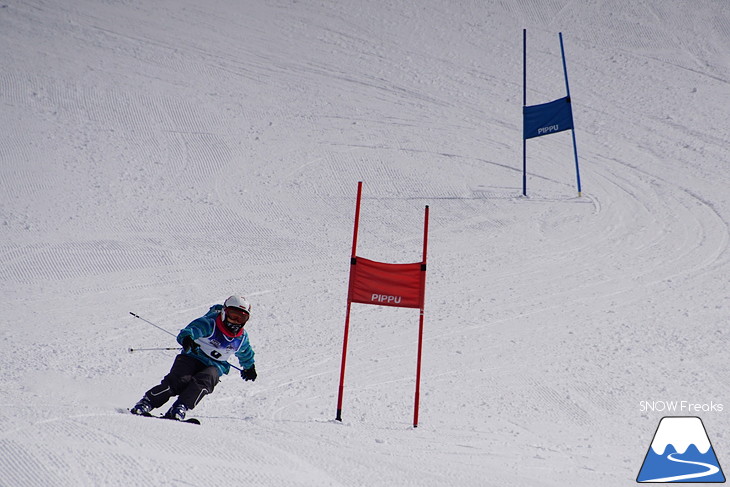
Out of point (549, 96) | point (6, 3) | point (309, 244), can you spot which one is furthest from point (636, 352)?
point (6, 3)

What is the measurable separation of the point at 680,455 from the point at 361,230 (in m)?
6.80

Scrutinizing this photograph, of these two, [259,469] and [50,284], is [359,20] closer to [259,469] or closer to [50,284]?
[50,284]

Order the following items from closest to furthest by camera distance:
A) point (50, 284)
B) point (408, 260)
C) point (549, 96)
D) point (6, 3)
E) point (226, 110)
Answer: point (50, 284) < point (408, 260) < point (226, 110) < point (549, 96) < point (6, 3)

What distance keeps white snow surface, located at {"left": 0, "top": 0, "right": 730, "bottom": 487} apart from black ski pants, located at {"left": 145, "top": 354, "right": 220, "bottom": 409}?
11.8 inches

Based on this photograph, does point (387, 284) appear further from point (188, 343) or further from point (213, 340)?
point (188, 343)

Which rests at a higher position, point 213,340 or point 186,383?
point 213,340

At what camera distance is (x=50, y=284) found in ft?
35.6

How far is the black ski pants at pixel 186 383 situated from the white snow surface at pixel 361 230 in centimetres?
30

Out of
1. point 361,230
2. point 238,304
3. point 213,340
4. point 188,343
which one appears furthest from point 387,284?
point 361,230

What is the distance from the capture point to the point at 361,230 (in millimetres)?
12820

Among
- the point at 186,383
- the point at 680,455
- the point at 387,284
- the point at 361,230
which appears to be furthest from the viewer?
the point at 361,230

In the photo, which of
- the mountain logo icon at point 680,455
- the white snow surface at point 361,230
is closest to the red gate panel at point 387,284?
the white snow surface at point 361,230

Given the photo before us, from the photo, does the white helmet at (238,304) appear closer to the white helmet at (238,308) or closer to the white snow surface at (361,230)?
the white helmet at (238,308)

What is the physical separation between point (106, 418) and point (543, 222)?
8611 millimetres
